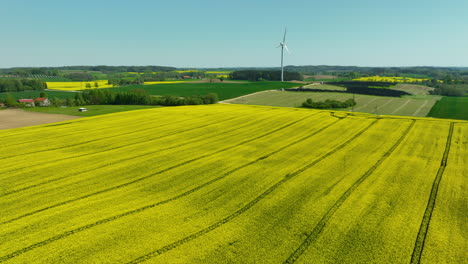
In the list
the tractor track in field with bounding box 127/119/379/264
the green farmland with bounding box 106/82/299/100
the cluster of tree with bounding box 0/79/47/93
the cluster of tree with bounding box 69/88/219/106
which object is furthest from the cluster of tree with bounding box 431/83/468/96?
the cluster of tree with bounding box 0/79/47/93

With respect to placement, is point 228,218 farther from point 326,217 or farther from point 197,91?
point 197,91

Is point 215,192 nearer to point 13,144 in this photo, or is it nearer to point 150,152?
point 150,152

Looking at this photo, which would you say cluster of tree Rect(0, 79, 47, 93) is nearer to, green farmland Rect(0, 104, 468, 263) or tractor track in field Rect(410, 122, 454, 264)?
green farmland Rect(0, 104, 468, 263)

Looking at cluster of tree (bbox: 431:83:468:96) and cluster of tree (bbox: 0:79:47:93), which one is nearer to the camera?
cluster of tree (bbox: 431:83:468:96)

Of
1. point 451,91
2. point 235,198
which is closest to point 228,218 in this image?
point 235,198

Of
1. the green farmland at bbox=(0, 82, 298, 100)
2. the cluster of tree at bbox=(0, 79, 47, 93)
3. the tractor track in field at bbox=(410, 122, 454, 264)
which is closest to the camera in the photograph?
the tractor track in field at bbox=(410, 122, 454, 264)
